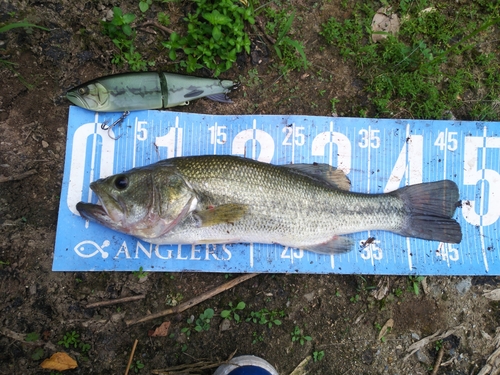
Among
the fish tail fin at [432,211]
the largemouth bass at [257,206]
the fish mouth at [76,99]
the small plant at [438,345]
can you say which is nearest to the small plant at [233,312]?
the largemouth bass at [257,206]

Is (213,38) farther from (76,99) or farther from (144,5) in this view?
(76,99)

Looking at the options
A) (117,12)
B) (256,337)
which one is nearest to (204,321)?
(256,337)

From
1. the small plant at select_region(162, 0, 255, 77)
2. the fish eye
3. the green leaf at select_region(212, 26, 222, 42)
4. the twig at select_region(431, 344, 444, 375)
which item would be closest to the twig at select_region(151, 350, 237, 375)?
the fish eye

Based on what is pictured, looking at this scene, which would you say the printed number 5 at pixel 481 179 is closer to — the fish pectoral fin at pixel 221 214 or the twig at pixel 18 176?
the fish pectoral fin at pixel 221 214

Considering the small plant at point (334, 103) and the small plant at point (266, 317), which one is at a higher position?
the small plant at point (334, 103)

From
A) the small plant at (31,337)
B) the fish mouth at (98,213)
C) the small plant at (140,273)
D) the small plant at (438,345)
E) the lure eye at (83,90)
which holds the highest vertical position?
the lure eye at (83,90)

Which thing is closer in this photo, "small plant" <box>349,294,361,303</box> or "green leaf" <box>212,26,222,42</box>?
"green leaf" <box>212,26,222,42</box>

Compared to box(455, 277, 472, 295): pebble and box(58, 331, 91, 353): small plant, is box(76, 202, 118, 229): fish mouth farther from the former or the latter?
box(455, 277, 472, 295): pebble
